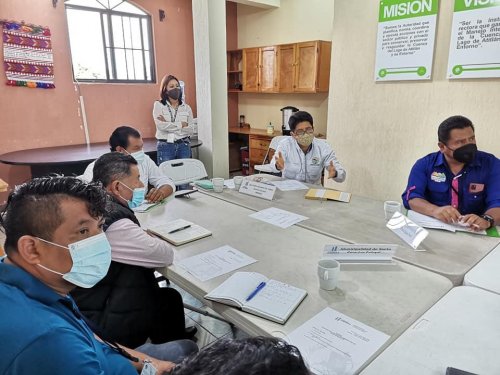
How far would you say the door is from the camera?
5.63 meters

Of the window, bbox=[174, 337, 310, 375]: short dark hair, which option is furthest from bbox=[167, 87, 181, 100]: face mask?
bbox=[174, 337, 310, 375]: short dark hair

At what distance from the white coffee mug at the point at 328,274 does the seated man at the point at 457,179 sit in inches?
36.4

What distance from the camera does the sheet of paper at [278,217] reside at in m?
1.84

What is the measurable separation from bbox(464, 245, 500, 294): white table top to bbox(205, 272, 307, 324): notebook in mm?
638

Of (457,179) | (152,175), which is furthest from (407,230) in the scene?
(152,175)

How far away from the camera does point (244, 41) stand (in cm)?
623

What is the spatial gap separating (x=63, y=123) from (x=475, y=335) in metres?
4.90

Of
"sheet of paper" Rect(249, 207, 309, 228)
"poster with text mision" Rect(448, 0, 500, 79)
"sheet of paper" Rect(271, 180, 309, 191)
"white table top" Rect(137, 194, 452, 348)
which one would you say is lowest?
"white table top" Rect(137, 194, 452, 348)

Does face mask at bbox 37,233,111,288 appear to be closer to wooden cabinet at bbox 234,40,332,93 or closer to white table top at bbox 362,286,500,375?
white table top at bbox 362,286,500,375

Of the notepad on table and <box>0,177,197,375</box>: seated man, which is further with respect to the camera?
the notepad on table

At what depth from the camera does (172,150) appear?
397cm

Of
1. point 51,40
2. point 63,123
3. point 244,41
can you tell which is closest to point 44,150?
point 63,123

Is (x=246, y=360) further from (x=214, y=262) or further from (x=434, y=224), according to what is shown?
(x=434, y=224)

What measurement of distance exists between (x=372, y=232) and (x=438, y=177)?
713mm
